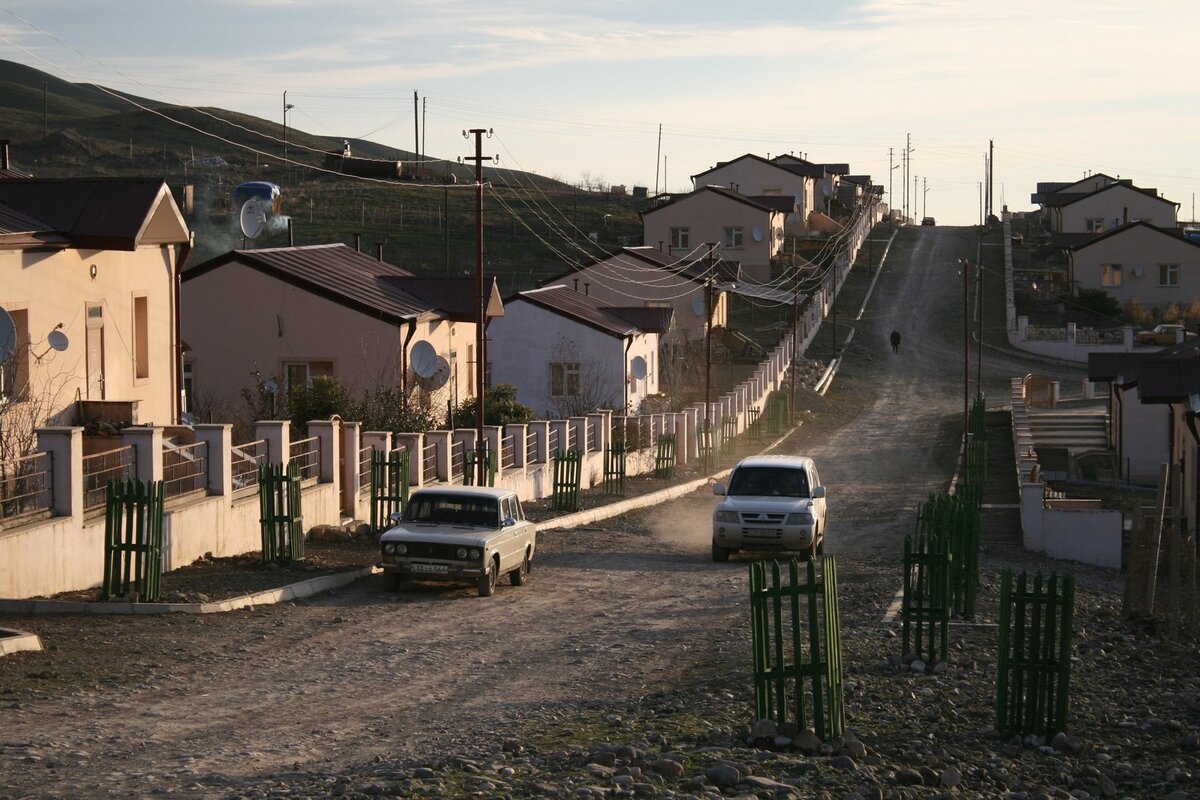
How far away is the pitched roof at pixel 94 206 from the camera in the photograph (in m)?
25.2

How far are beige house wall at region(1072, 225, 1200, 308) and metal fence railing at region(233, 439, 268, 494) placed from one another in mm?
69054

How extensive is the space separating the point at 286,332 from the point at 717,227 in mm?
50352

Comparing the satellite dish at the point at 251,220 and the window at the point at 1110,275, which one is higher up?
the window at the point at 1110,275

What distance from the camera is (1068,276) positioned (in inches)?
3403

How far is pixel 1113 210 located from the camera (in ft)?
335

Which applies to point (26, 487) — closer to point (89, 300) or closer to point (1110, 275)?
point (89, 300)

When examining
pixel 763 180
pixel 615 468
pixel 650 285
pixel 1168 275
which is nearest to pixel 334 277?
pixel 615 468

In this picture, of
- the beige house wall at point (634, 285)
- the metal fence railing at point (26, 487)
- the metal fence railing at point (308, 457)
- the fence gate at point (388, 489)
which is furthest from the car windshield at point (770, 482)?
the beige house wall at point (634, 285)

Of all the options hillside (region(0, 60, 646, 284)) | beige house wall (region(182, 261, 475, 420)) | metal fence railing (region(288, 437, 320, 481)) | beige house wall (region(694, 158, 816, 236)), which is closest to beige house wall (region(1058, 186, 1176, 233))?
beige house wall (region(694, 158, 816, 236))

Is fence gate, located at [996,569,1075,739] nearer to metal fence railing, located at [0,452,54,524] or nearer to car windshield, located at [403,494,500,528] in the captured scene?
car windshield, located at [403,494,500,528]

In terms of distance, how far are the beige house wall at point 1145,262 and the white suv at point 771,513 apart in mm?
63368

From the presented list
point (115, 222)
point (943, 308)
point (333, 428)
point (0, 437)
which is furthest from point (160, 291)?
point (943, 308)

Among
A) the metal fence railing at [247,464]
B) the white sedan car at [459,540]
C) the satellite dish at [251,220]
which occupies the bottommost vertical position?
the white sedan car at [459,540]

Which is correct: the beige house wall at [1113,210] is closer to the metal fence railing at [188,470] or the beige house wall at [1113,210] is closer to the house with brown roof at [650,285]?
the house with brown roof at [650,285]
